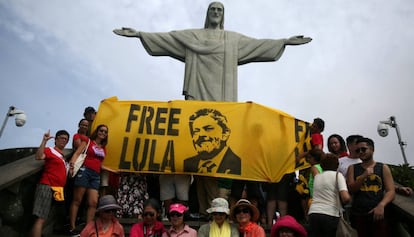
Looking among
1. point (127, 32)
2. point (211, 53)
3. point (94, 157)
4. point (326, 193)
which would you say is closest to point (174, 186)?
point (94, 157)

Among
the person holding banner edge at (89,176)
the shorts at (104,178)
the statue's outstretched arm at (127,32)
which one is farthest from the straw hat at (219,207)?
the statue's outstretched arm at (127,32)

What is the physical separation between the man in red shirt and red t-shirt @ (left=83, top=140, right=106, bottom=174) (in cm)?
39

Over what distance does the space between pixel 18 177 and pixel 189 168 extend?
3.00 metres

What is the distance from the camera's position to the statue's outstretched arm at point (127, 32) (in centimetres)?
992

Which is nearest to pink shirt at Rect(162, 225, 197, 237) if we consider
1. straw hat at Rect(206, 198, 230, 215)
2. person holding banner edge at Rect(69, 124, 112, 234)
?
straw hat at Rect(206, 198, 230, 215)

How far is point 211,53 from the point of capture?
10.3m

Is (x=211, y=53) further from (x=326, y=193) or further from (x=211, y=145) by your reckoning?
(x=326, y=193)

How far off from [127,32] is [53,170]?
5.51 metres

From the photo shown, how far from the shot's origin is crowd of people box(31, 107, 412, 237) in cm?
448

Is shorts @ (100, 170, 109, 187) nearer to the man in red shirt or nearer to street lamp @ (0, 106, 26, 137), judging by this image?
the man in red shirt

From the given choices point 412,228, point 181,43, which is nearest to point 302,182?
point 412,228

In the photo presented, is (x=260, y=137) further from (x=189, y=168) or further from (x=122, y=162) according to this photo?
(x=122, y=162)

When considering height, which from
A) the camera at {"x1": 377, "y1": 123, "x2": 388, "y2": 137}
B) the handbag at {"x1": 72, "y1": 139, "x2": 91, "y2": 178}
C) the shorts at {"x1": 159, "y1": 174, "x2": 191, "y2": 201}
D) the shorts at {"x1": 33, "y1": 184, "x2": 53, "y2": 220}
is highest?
the camera at {"x1": 377, "y1": 123, "x2": 388, "y2": 137}

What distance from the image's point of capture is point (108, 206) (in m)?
4.68
